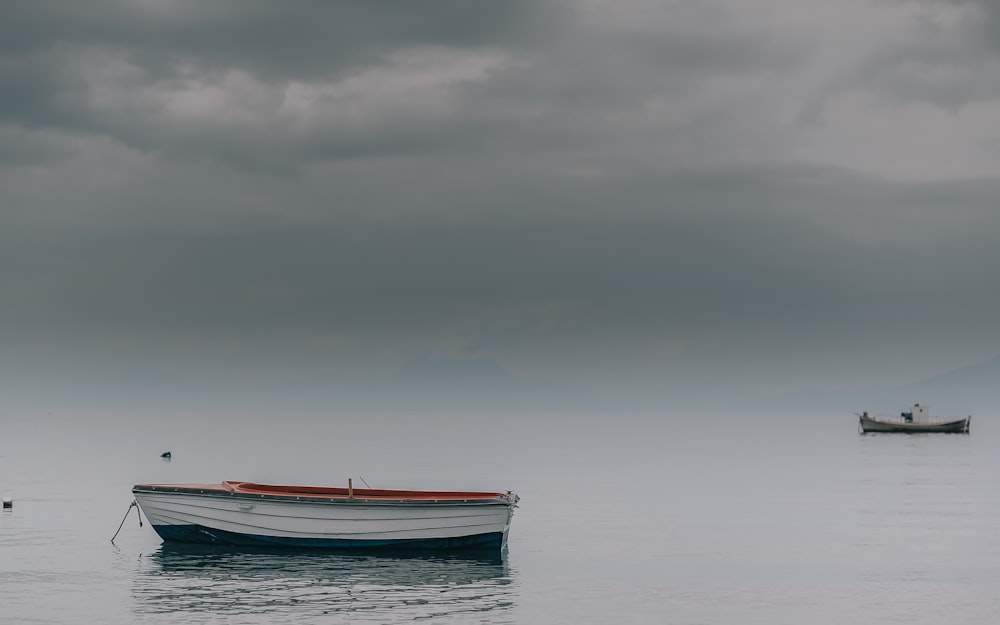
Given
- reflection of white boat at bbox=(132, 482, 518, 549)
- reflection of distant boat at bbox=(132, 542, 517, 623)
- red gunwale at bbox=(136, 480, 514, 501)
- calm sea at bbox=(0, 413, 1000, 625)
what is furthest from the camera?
red gunwale at bbox=(136, 480, 514, 501)

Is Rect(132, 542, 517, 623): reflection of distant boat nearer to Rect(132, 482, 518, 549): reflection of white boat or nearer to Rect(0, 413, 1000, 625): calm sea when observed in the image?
Rect(0, 413, 1000, 625): calm sea

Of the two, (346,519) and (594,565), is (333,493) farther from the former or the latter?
(594,565)

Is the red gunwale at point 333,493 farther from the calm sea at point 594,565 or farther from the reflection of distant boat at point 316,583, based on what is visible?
the calm sea at point 594,565

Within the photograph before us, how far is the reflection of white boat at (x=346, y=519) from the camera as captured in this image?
2174 inches

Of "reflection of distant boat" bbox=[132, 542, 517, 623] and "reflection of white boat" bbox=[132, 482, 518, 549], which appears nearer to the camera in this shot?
"reflection of distant boat" bbox=[132, 542, 517, 623]

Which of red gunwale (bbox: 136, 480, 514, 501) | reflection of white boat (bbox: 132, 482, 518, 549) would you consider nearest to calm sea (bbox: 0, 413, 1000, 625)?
reflection of white boat (bbox: 132, 482, 518, 549)

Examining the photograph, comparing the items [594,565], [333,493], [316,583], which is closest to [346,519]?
[333,493]

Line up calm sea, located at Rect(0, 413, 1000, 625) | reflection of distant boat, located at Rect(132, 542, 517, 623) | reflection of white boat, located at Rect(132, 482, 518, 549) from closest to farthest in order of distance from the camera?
reflection of distant boat, located at Rect(132, 542, 517, 623), calm sea, located at Rect(0, 413, 1000, 625), reflection of white boat, located at Rect(132, 482, 518, 549)

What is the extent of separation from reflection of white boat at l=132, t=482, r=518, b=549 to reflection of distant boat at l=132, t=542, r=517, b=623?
2.02 feet

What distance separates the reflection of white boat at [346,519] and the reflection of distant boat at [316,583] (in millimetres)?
617

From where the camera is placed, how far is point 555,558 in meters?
57.2

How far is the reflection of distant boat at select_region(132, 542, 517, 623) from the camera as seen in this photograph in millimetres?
43469

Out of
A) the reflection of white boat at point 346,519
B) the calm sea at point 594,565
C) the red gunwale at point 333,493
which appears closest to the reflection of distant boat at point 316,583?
the calm sea at point 594,565

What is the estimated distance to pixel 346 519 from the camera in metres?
55.6
